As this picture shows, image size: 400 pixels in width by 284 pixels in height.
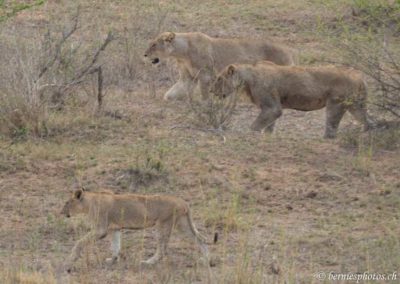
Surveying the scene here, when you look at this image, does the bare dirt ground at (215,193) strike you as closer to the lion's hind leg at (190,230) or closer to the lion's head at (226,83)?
the lion's hind leg at (190,230)

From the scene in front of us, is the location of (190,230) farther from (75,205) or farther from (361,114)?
(361,114)

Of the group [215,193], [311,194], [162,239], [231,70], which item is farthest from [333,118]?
[162,239]

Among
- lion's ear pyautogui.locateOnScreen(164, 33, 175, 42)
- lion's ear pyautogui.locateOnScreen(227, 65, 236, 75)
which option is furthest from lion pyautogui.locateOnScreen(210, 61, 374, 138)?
lion's ear pyautogui.locateOnScreen(164, 33, 175, 42)

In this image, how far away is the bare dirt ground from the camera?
30.1 ft

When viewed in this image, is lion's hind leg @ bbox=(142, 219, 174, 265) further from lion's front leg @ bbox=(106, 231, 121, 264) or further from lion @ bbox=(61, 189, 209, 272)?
lion's front leg @ bbox=(106, 231, 121, 264)

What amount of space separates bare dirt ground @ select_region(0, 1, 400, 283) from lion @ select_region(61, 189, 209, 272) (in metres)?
0.12

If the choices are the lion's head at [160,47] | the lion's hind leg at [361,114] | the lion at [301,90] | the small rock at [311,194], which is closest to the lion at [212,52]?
the lion's head at [160,47]

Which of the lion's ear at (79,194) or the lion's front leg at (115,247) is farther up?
the lion's ear at (79,194)

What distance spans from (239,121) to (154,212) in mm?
5091

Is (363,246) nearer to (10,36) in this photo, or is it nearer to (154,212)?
(154,212)

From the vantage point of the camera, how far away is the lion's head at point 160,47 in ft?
52.0

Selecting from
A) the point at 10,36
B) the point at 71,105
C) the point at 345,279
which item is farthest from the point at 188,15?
the point at 345,279

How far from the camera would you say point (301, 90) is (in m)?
13.3

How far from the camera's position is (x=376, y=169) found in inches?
455
